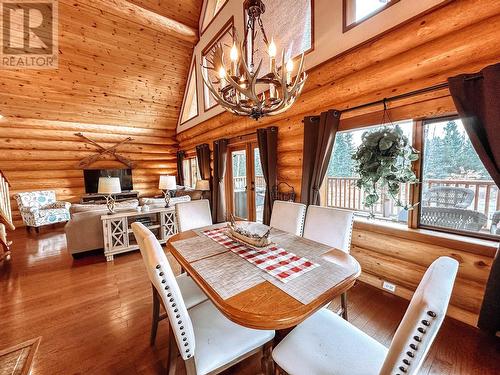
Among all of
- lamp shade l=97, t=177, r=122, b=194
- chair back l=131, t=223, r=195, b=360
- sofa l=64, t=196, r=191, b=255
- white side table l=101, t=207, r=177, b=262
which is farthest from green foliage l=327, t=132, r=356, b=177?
sofa l=64, t=196, r=191, b=255

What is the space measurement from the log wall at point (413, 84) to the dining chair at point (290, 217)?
86 centimetres

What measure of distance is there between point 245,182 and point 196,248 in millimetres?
3188

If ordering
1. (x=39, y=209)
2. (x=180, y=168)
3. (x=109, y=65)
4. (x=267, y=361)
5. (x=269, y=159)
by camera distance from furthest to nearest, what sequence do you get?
(x=180, y=168), (x=39, y=209), (x=109, y=65), (x=269, y=159), (x=267, y=361)

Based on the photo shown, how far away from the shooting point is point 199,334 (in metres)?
1.21

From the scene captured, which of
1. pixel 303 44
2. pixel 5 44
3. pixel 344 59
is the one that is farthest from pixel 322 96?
pixel 5 44

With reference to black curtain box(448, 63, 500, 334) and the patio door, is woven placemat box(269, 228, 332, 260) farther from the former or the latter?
the patio door

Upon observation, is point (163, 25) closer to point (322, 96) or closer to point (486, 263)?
point (322, 96)

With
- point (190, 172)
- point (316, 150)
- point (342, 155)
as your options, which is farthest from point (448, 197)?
point (190, 172)

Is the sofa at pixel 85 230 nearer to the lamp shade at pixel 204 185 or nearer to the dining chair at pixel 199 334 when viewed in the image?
the lamp shade at pixel 204 185

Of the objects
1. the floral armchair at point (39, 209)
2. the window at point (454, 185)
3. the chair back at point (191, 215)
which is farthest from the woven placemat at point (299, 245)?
the floral armchair at point (39, 209)

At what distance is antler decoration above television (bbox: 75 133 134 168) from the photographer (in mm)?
6320

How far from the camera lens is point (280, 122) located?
3543mm

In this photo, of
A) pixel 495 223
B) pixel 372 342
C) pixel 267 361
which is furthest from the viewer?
pixel 495 223

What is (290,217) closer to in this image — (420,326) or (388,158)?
(388,158)
